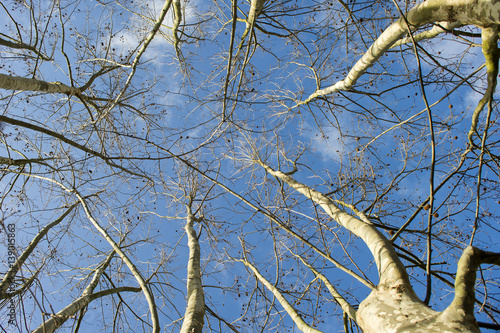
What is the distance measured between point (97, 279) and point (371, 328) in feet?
12.4

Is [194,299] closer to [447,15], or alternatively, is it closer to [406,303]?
[406,303]

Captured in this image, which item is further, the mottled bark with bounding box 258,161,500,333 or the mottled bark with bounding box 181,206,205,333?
the mottled bark with bounding box 181,206,205,333

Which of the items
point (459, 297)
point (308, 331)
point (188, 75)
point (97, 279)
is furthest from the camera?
point (188, 75)

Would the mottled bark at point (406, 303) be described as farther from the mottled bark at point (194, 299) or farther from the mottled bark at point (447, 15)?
the mottled bark at point (194, 299)

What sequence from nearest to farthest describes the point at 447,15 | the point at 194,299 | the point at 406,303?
the point at 406,303 < the point at 447,15 < the point at 194,299

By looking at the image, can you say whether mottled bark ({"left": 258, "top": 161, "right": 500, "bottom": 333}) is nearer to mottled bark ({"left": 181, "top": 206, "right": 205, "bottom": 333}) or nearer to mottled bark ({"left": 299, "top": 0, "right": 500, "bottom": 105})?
mottled bark ({"left": 299, "top": 0, "right": 500, "bottom": 105})

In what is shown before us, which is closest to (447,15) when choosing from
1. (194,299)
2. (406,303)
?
(406,303)

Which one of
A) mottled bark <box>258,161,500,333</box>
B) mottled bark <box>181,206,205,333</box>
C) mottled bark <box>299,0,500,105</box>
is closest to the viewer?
mottled bark <box>258,161,500,333</box>

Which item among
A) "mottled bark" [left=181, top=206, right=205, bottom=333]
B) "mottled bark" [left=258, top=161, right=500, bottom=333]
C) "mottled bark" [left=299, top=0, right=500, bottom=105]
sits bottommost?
"mottled bark" [left=258, top=161, right=500, bottom=333]

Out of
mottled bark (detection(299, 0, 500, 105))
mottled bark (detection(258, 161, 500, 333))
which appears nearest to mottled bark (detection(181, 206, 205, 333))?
mottled bark (detection(258, 161, 500, 333))

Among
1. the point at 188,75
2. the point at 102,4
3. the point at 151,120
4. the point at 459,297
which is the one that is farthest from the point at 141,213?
the point at 459,297

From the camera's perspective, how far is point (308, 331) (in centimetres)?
286

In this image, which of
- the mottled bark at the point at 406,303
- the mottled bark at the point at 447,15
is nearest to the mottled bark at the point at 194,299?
the mottled bark at the point at 406,303

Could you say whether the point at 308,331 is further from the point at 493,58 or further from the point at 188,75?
the point at 188,75
